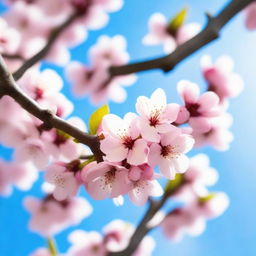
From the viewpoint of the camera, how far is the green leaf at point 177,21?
2.11 metres

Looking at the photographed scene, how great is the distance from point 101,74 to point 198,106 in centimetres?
211

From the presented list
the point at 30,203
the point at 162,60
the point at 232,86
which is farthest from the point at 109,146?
the point at 30,203

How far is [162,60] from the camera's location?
55.9 inches

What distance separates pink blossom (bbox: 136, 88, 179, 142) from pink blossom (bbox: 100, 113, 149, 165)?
0.02 metres

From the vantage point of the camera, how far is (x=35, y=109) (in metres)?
0.90

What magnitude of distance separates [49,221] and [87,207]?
0.39 meters

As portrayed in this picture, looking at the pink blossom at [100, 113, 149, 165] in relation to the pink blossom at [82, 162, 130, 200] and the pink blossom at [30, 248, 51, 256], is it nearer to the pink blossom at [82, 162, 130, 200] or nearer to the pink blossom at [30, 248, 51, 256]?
the pink blossom at [82, 162, 130, 200]

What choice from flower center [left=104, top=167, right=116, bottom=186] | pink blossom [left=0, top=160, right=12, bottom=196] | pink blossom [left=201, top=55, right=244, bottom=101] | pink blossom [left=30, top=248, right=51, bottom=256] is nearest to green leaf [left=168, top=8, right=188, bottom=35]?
pink blossom [left=201, top=55, right=244, bottom=101]

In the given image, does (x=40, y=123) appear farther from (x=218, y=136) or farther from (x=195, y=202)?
(x=195, y=202)

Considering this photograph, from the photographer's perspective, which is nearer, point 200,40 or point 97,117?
point 97,117

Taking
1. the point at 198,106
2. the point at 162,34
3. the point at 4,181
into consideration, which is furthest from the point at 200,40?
the point at 4,181

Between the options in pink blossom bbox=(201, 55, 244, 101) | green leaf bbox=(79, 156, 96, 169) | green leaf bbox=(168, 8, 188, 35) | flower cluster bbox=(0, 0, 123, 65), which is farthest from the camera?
flower cluster bbox=(0, 0, 123, 65)

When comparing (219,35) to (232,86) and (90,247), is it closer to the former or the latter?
(232,86)

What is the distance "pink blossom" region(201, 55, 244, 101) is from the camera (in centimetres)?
182
